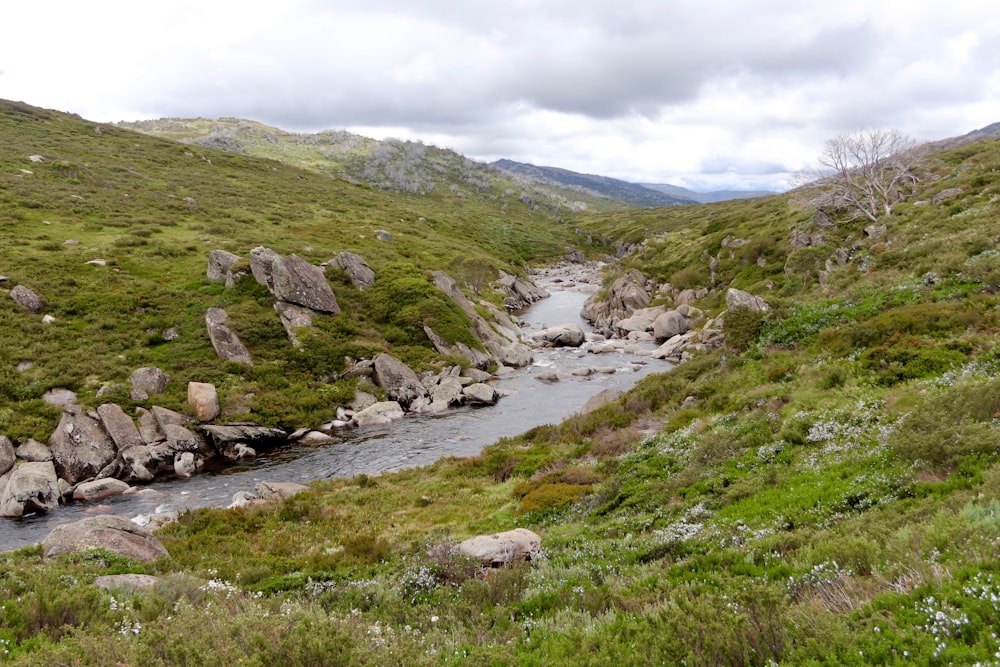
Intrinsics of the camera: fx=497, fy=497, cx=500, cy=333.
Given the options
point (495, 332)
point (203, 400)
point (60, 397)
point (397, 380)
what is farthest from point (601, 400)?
point (60, 397)

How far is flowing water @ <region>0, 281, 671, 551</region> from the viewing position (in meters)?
23.9

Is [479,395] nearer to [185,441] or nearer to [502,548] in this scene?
[185,441]

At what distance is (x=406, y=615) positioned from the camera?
9367 mm

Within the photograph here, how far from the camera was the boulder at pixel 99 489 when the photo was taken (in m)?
24.5

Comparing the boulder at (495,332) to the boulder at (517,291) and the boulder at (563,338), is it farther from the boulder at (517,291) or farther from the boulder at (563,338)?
the boulder at (517,291)

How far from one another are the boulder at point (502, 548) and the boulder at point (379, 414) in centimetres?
2375

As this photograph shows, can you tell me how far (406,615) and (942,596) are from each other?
8067 mm

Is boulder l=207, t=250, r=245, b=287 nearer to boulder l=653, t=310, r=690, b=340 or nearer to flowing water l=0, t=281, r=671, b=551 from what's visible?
flowing water l=0, t=281, r=671, b=551

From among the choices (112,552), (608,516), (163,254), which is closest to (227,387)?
(112,552)

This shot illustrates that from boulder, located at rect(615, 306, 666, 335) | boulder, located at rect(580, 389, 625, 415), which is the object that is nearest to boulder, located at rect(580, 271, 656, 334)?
boulder, located at rect(615, 306, 666, 335)

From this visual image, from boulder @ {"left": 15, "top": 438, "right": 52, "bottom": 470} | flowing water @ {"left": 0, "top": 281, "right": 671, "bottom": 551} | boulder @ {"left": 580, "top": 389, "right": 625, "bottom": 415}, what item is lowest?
flowing water @ {"left": 0, "top": 281, "right": 671, "bottom": 551}

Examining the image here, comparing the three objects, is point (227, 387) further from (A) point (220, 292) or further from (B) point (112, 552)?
(B) point (112, 552)

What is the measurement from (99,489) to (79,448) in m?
3.67

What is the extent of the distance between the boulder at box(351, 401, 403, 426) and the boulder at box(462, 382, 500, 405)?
5356 mm
